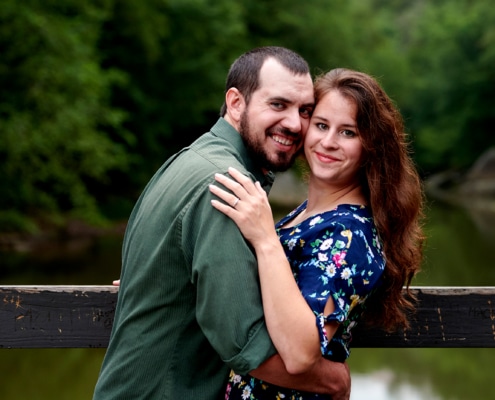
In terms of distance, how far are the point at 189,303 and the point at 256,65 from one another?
0.81 metres

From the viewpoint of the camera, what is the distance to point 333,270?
2.13m

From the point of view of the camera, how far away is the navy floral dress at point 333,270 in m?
2.12

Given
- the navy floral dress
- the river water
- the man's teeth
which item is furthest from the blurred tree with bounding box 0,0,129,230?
the navy floral dress

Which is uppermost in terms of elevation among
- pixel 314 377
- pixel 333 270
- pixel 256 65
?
pixel 256 65

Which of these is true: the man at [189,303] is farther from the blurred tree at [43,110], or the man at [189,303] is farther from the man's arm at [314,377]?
the blurred tree at [43,110]

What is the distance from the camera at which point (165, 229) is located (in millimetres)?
2121

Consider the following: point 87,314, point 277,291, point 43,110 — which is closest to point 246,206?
point 277,291

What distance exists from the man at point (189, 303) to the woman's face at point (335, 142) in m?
0.26

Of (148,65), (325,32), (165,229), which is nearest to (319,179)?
(165,229)

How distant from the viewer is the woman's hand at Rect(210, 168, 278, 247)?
2066 mm

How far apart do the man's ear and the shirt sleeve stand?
1.69 feet

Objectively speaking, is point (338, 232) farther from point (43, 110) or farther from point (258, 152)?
point (43, 110)

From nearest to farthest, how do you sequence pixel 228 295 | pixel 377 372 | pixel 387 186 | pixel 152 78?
pixel 228 295 < pixel 387 186 < pixel 377 372 < pixel 152 78

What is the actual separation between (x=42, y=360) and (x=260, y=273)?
7.37 m
